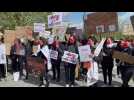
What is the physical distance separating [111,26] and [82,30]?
0.76 metres

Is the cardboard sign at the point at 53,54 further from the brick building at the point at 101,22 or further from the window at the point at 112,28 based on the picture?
the window at the point at 112,28

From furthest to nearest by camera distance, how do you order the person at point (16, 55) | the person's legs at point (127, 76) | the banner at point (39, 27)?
the person at point (16, 55)
the banner at point (39, 27)
the person's legs at point (127, 76)

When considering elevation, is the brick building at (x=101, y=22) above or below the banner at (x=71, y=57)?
above

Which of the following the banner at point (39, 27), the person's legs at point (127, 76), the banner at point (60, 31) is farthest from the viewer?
the banner at point (60, 31)

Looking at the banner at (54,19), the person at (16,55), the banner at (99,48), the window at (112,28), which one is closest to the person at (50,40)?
the banner at (54,19)

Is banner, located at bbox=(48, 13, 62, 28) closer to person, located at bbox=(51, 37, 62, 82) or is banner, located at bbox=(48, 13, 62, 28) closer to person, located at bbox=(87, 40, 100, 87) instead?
person, located at bbox=(51, 37, 62, 82)

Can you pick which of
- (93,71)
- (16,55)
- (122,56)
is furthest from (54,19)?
(122,56)

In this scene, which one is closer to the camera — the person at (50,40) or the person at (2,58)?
the person at (50,40)

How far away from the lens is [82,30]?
1140 centimetres

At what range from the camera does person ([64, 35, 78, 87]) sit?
11422 mm

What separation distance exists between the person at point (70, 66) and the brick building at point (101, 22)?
1.58 ft

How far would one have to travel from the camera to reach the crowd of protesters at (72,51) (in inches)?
445

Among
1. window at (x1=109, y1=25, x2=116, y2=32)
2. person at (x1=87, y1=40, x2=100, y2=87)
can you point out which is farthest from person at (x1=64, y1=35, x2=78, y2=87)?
window at (x1=109, y1=25, x2=116, y2=32)

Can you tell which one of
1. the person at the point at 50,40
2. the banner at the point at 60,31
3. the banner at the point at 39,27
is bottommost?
the person at the point at 50,40
